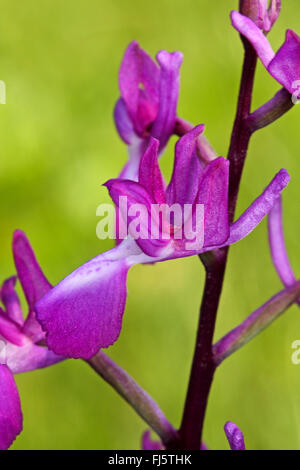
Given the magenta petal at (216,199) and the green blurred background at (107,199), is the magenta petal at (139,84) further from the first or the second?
the green blurred background at (107,199)

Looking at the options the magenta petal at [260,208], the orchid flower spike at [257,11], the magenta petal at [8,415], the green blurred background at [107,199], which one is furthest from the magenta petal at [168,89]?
the green blurred background at [107,199]

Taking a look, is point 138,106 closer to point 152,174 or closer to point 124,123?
point 124,123

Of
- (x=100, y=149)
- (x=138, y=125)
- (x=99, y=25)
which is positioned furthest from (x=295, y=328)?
(x=99, y=25)

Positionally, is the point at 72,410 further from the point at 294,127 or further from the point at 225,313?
the point at 294,127

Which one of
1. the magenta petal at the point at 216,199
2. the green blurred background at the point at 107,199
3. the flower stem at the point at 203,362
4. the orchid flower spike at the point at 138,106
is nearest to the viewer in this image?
the magenta petal at the point at 216,199

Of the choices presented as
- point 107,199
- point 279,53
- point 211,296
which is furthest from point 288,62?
point 107,199

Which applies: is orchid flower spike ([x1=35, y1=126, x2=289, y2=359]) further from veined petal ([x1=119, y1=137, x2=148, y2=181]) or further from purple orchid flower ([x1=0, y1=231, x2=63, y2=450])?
veined petal ([x1=119, y1=137, x2=148, y2=181])
